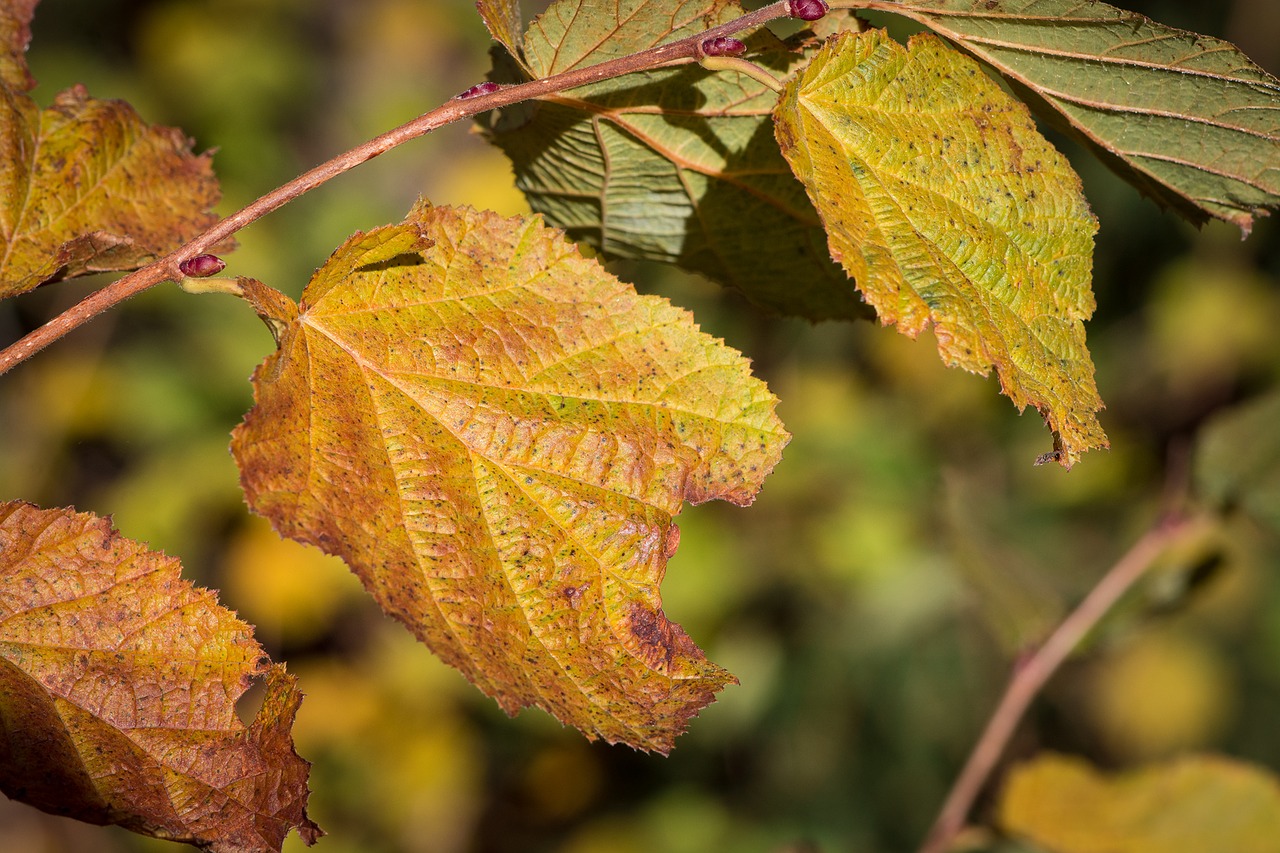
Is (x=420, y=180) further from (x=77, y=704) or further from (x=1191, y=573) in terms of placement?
(x=77, y=704)

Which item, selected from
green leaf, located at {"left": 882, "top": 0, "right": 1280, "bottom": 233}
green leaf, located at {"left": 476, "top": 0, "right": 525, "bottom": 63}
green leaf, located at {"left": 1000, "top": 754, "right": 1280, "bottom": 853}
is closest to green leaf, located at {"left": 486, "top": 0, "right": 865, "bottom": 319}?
green leaf, located at {"left": 476, "top": 0, "right": 525, "bottom": 63}

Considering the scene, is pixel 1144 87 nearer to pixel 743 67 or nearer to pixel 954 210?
pixel 954 210

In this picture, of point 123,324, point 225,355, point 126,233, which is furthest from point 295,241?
point 126,233

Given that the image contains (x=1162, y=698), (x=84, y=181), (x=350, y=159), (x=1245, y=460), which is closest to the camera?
(x=350, y=159)

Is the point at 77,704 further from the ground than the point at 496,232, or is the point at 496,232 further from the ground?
the point at 496,232

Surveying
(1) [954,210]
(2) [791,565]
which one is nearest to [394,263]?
(1) [954,210]

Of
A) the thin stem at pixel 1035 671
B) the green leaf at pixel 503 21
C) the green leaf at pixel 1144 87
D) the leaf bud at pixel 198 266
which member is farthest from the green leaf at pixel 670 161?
the thin stem at pixel 1035 671
